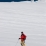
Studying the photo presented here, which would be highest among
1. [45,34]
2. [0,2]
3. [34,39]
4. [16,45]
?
[0,2]

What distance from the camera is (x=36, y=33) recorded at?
15.2 feet

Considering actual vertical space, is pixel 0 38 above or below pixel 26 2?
below

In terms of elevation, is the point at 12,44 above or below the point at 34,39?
below

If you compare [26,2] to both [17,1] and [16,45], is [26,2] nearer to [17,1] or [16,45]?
[17,1]

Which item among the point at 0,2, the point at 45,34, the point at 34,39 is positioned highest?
the point at 0,2

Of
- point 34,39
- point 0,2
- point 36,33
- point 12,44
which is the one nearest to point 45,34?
point 36,33

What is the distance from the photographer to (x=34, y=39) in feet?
13.4

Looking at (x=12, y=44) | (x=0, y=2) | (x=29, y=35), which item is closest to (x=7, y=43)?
(x=12, y=44)

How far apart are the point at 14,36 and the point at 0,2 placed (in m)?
9.74

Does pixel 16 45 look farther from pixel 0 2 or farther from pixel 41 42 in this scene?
pixel 0 2

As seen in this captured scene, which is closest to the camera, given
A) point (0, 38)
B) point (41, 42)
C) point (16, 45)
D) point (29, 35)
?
point (16, 45)

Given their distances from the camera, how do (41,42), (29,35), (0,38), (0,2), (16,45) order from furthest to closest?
(0,2)
(29,35)
(0,38)
(41,42)
(16,45)

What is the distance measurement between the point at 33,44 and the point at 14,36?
720 millimetres

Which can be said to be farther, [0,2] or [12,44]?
[0,2]
